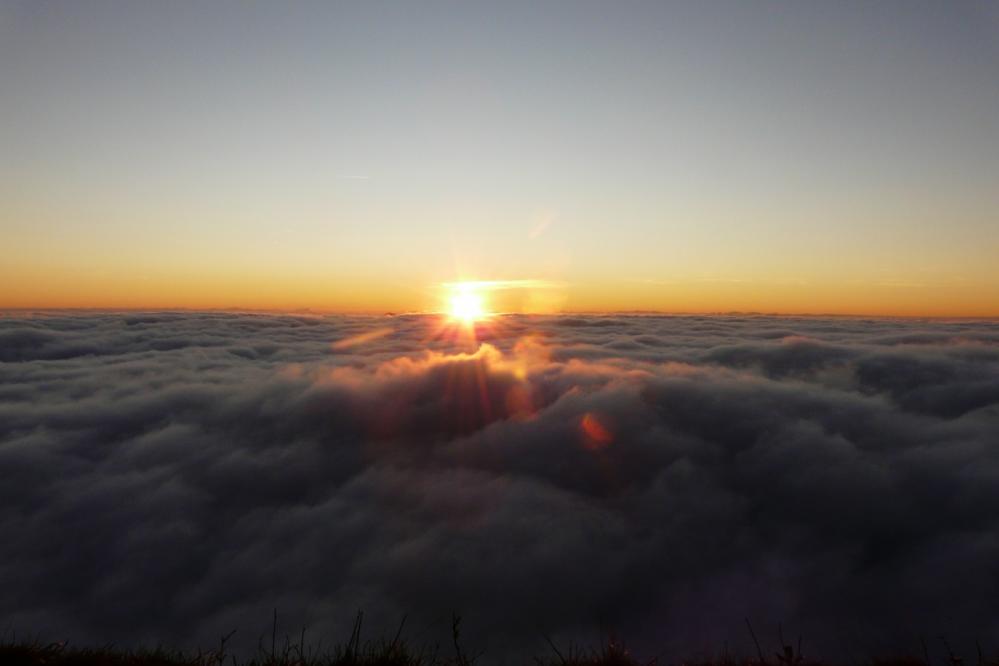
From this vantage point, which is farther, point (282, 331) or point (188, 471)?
point (282, 331)

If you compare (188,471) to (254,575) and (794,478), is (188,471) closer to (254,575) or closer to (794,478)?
(254,575)

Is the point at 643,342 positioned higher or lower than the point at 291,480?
higher

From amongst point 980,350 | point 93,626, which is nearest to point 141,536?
point 93,626

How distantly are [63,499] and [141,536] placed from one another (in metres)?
7.53

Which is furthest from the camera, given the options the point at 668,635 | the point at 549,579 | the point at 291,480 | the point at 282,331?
the point at 282,331

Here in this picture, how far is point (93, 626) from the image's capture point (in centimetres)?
2972

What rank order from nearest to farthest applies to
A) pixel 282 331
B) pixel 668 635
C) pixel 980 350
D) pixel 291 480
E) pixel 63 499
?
1. pixel 668 635
2. pixel 63 499
3. pixel 291 480
4. pixel 980 350
5. pixel 282 331

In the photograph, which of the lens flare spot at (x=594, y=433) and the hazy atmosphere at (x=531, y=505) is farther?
the lens flare spot at (x=594, y=433)

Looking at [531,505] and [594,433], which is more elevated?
[594,433]

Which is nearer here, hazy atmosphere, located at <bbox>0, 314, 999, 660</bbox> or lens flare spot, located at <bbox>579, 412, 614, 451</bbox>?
hazy atmosphere, located at <bbox>0, 314, 999, 660</bbox>

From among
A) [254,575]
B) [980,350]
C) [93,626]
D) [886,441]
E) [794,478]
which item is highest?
[980,350]

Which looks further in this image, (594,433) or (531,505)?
(594,433)

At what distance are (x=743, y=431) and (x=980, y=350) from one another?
3486cm

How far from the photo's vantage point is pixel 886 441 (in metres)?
33.6
